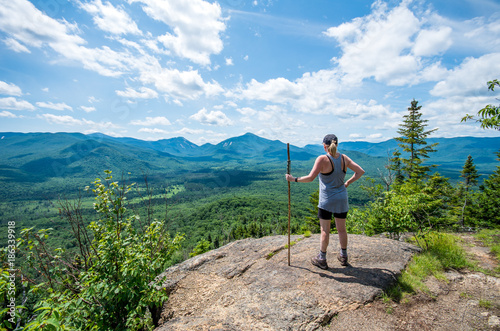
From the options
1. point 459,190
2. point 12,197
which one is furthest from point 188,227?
point 12,197

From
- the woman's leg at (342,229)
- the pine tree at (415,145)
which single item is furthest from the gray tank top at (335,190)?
the pine tree at (415,145)

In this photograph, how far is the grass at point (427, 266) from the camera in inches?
154

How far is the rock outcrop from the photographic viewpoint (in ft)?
11.4

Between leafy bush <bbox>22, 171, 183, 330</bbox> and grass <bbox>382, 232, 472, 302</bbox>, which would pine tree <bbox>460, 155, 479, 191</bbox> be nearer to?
grass <bbox>382, 232, 472, 302</bbox>

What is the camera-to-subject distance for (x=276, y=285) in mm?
4277

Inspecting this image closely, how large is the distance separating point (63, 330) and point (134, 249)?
180cm

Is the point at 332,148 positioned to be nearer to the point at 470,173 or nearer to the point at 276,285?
the point at 276,285

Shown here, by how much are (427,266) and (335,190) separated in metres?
2.70

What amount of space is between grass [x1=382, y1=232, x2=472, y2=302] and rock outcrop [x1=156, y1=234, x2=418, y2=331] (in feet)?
0.53

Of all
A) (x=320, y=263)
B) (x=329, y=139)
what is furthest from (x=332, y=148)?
(x=320, y=263)

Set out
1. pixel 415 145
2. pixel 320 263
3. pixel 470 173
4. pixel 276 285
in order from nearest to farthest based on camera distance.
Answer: pixel 276 285, pixel 320 263, pixel 415 145, pixel 470 173

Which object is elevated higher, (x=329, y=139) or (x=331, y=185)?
(x=329, y=139)

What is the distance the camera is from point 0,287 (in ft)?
8.73

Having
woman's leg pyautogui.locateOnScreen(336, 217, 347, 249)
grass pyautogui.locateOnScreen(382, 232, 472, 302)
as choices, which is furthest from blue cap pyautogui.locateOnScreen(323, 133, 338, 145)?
grass pyautogui.locateOnScreen(382, 232, 472, 302)
